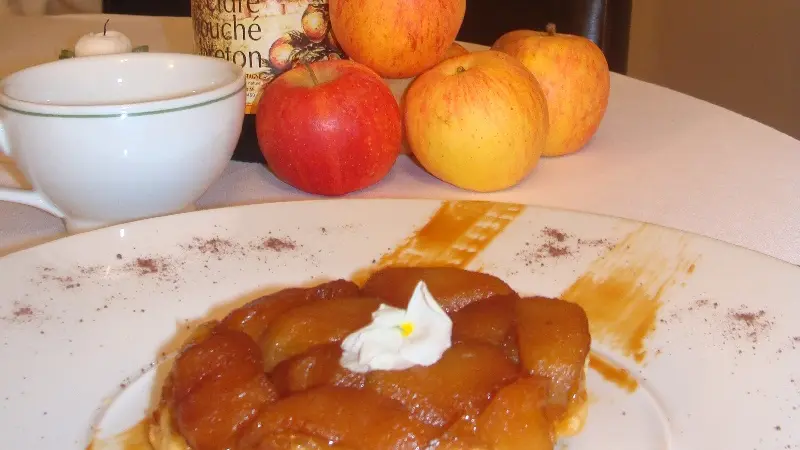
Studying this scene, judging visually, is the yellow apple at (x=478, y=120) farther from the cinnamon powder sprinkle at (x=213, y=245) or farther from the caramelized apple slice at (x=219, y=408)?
the caramelized apple slice at (x=219, y=408)

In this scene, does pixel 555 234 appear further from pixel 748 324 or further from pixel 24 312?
pixel 24 312

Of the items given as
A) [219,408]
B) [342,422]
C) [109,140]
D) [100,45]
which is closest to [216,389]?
[219,408]

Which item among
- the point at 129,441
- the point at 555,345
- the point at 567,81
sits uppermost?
the point at 567,81

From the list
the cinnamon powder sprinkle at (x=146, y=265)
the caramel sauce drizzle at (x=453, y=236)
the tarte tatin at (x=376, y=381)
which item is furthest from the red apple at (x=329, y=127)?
the tarte tatin at (x=376, y=381)

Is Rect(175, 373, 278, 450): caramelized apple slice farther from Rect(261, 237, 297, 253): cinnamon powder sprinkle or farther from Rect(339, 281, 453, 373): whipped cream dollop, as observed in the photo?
Rect(261, 237, 297, 253): cinnamon powder sprinkle

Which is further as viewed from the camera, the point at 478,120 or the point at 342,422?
the point at 478,120

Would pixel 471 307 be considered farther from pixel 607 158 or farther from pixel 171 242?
pixel 607 158
